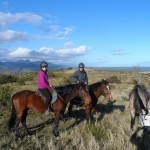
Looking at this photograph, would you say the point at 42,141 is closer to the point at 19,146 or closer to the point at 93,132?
the point at 19,146

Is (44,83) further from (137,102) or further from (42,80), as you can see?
(137,102)

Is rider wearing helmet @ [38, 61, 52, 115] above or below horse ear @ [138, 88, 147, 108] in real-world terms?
above

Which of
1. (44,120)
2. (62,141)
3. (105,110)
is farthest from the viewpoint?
(105,110)

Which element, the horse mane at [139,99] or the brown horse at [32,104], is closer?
the horse mane at [139,99]

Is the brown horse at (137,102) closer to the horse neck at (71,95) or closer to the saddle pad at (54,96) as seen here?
the horse neck at (71,95)

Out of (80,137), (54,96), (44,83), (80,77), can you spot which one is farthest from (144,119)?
(80,77)

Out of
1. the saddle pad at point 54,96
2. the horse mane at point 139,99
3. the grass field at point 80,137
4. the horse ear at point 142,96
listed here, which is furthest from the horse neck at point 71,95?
the horse ear at point 142,96

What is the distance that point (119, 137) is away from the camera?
945 centimetres

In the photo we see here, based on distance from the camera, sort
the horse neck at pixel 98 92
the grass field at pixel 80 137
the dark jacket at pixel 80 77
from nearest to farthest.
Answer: the grass field at pixel 80 137 < the horse neck at pixel 98 92 < the dark jacket at pixel 80 77

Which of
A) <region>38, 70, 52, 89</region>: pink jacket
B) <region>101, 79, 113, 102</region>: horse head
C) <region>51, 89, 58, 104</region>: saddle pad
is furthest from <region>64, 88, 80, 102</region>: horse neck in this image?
<region>101, 79, 113, 102</region>: horse head

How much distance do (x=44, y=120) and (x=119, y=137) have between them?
17.5 ft

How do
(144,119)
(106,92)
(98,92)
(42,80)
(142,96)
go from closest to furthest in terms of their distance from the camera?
(144,119), (142,96), (42,80), (106,92), (98,92)

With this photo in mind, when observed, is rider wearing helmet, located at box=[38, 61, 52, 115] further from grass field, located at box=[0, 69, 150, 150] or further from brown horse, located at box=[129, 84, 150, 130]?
brown horse, located at box=[129, 84, 150, 130]

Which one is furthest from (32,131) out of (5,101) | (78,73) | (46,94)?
(5,101)
